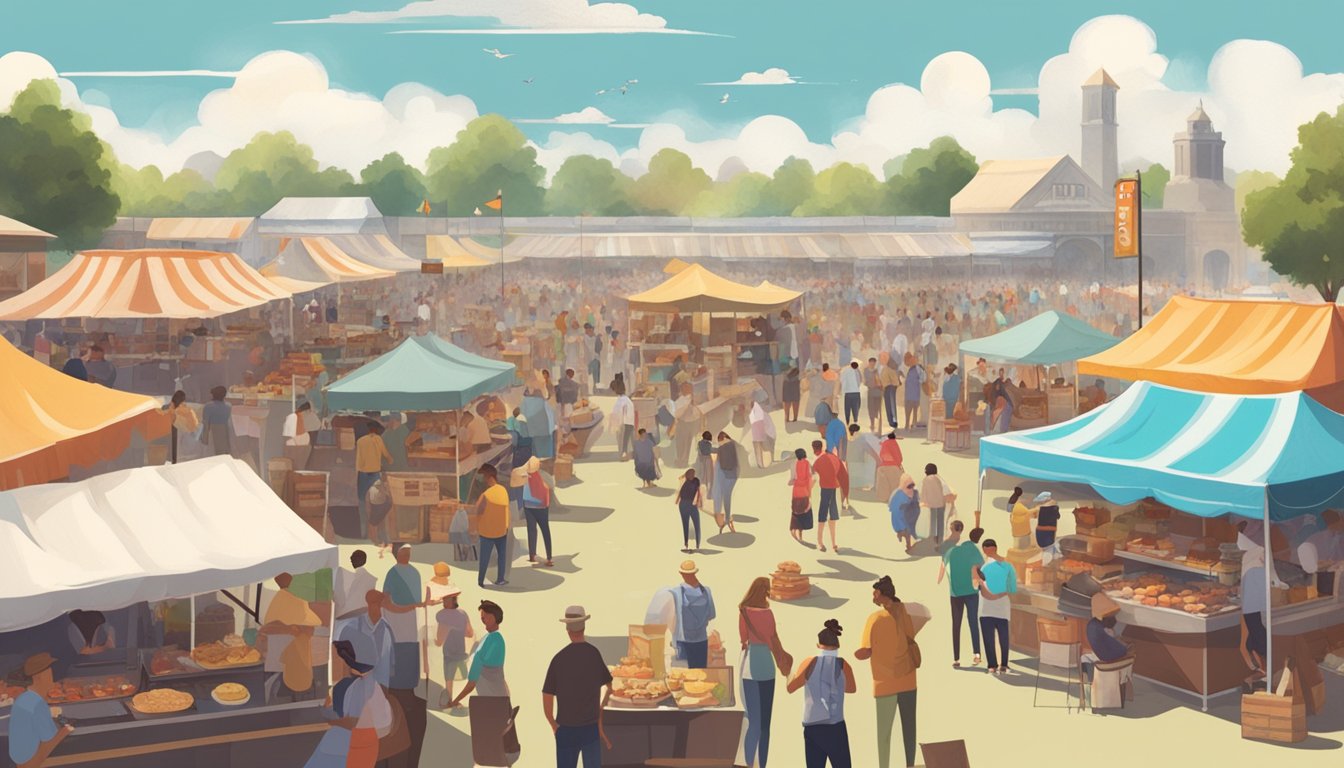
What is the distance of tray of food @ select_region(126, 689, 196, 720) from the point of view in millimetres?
9109

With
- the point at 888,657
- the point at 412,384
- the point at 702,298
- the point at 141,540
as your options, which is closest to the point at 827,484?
the point at 412,384

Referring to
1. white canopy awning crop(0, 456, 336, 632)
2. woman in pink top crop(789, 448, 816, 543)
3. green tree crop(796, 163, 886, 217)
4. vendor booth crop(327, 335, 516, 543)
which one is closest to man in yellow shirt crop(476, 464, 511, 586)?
vendor booth crop(327, 335, 516, 543)

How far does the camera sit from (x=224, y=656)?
32.3 ft

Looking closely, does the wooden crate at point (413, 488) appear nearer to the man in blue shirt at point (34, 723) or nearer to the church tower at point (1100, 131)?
the man in blue shirt at point (34, 723)

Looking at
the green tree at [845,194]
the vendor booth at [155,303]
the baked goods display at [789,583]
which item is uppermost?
the green tree at [845,194]

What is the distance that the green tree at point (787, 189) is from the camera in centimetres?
17338

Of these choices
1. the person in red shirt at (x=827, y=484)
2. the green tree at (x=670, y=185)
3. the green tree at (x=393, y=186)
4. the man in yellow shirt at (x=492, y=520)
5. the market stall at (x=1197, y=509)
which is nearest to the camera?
the market stall at (x=1197, y=509)

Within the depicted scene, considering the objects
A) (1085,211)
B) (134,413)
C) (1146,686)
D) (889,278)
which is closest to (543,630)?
(134,413)

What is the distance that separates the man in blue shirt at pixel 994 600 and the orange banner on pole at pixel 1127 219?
48.9ft

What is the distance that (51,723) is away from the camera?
322 inches

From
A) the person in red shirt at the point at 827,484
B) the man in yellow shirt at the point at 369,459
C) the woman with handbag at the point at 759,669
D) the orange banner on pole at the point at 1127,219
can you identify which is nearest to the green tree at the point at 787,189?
the orange banner on pole at the point at 1127,219

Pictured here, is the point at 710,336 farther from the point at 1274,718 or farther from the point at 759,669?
the point at 759,669

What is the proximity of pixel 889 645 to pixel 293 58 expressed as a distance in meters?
195

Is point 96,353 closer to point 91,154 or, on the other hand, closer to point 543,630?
point 543,630
